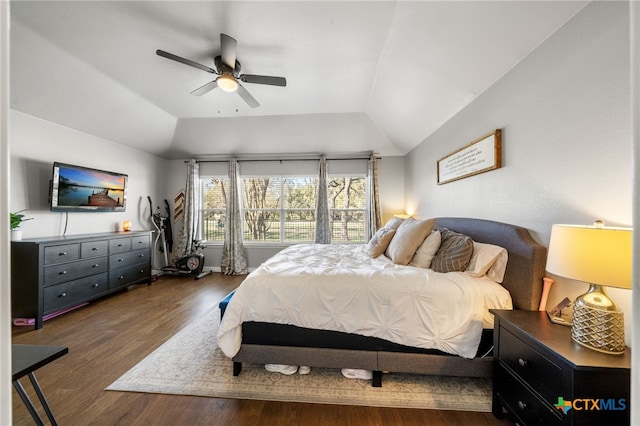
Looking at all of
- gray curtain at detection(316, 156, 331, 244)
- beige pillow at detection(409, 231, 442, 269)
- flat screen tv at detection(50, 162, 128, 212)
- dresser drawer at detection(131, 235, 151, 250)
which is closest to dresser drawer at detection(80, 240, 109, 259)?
dresser drawer at detection(131, 235, 151, 250)

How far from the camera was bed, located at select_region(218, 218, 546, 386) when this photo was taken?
5.28 ft

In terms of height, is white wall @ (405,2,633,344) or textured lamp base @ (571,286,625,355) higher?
white wall @ (405,2,633,344)

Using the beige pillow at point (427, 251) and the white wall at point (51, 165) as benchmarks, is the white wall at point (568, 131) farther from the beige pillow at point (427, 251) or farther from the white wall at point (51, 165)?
the white wall at point (51, 165)

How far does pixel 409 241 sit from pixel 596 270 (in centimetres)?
123

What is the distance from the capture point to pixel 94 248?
314 centimetres

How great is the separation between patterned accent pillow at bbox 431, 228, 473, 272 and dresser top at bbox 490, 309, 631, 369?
418mm

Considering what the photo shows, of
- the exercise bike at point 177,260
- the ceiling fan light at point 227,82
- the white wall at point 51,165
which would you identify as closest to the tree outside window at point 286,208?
the exercise bike at point 177,260

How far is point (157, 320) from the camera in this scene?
2684mm

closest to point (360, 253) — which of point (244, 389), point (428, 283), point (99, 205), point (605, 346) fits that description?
point (428, 283)

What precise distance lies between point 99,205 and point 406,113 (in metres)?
4.68

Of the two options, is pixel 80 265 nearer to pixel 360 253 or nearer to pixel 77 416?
pixel 77 416

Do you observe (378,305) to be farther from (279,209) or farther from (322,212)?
(279,209)

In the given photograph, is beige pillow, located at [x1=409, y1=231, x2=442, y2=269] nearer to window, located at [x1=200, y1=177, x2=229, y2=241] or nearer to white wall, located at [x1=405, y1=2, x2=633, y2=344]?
white wall, located at [x1=405, y1=2, x2=633, y2=344]

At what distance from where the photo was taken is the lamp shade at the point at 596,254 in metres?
1.00
